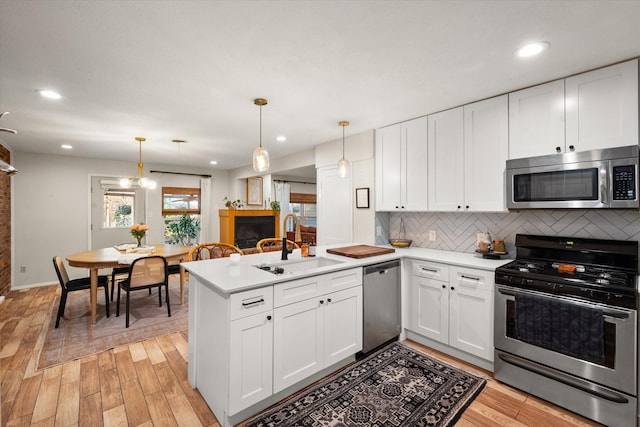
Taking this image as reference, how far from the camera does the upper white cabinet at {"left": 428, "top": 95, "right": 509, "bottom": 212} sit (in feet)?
8.69

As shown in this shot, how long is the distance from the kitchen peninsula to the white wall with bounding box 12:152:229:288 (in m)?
4.75

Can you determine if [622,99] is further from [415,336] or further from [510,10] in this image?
[415,336]

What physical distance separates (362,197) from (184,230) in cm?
479

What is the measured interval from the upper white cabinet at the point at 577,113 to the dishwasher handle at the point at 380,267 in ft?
4.68

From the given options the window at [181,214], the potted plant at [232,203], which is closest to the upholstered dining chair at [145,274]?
the window at [181,214]

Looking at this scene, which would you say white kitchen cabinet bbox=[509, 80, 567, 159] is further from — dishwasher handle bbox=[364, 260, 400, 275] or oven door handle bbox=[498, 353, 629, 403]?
oven door handle bbox=[498, 353, 629, 403]

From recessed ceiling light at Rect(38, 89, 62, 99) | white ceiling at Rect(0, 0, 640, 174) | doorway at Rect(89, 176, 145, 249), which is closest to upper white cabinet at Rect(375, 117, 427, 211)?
white ceiling at Rect(0, 0, 640, 174)

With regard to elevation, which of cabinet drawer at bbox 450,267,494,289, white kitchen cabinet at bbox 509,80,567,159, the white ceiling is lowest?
cabinet drawer at bbox 450,267,494,289

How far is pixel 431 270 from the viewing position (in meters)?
2.84

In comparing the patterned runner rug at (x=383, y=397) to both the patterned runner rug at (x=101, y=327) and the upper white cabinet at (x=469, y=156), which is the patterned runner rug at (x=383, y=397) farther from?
the patterned runner rug at (x=101, y=327)

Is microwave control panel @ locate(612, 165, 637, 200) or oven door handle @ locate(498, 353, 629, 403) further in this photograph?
microwave control panel @ locate(612, 165, 637, 200)

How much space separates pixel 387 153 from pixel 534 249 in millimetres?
1776

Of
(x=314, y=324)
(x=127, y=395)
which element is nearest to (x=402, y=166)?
(x=314, y=324)

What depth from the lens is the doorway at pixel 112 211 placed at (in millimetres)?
5738
